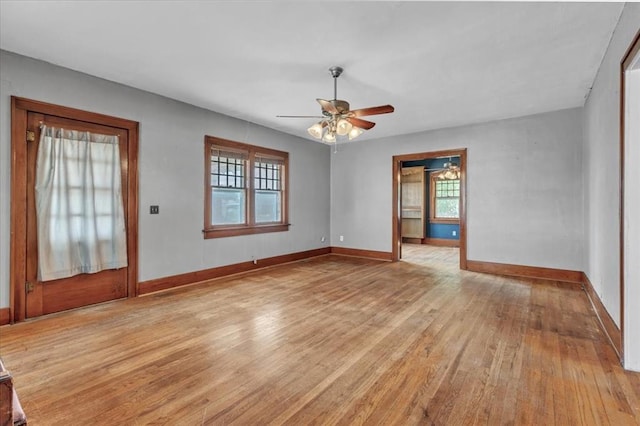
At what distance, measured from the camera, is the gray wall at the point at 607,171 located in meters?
2.52

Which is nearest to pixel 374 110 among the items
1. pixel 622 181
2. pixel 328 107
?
pixel 328 107

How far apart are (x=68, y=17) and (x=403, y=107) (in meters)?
4.09

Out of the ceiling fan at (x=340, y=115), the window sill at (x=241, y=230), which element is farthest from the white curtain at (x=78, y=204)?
the ceiling fan at (x=340, y=115)

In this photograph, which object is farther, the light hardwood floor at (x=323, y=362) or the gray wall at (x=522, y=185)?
the gray wall at (x=522, y=185)

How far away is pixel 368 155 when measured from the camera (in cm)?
713

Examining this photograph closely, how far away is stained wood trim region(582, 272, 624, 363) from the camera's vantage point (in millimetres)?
2523

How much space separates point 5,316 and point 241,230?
3097 millimetres

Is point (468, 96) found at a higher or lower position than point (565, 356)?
higher

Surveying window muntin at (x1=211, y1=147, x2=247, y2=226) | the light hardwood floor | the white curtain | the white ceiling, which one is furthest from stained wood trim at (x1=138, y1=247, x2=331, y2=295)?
the white ceiling

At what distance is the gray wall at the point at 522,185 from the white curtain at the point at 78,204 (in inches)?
207

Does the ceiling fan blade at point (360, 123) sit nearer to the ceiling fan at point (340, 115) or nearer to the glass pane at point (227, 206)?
the ceiling fan at point (340, 115)

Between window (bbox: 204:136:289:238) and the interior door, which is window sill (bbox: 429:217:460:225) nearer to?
window (bbox: 204:136:289:238)

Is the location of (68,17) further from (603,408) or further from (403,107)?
(603,408)

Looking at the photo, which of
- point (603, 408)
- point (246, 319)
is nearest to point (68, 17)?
point (246, 319)
